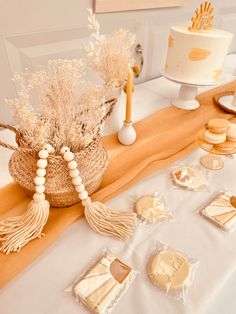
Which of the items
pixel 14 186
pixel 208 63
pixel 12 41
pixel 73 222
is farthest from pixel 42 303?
pixel 208 63

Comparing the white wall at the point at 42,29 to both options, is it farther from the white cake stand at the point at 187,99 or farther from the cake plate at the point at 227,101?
the cake plate at the point at 227,101

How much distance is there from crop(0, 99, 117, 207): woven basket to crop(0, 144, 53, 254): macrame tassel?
18 mm

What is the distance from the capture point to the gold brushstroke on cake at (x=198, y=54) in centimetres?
90

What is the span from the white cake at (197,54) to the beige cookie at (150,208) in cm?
60

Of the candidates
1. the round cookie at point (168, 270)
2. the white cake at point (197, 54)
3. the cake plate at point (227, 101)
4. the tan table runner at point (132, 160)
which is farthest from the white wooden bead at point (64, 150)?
the cake plate at point (227, 101)

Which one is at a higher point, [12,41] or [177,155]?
[12,41]

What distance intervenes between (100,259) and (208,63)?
0.84 metres

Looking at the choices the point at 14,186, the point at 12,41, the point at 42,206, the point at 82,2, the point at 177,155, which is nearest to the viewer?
the point at 42,206

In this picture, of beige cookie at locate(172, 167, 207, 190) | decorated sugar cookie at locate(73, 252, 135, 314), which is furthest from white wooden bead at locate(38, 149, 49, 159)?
beige cookie at locate(172, 167, 207, 190)

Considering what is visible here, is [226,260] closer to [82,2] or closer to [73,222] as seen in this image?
[73,222]

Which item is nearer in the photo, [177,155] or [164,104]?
[177,155]

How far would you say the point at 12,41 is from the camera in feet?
2.76

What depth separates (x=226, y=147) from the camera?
65 centimetres

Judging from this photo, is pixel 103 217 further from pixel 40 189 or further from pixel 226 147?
pixel 226 147
